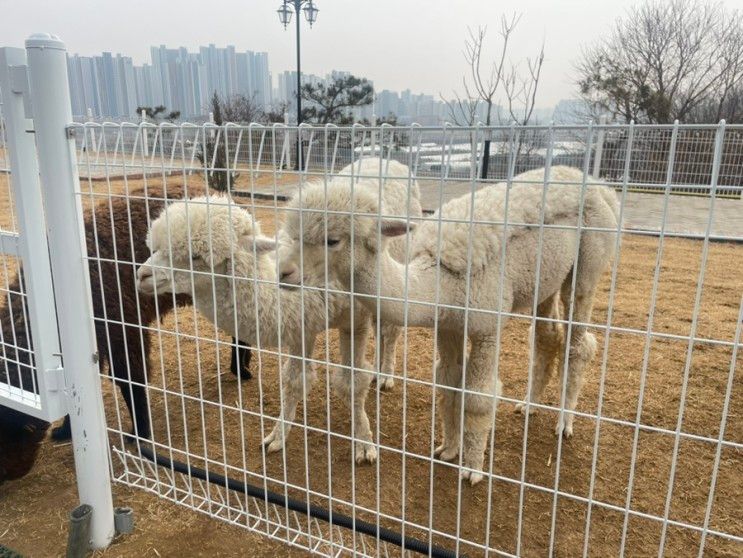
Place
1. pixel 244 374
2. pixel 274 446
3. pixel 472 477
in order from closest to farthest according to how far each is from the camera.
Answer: pixel 472 477
pixel 274 446
pixel 244 374

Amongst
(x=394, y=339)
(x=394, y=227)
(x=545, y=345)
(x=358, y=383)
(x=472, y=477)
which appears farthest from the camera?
(x=394, y=339)

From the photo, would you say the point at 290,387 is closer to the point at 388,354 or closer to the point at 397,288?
the point at 388,354

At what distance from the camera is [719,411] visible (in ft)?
12.3

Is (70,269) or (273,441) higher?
(70,269)

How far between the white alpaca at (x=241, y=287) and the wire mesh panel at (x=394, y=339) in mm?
12

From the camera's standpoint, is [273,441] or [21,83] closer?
[21,83]

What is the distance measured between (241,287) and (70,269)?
77 cm

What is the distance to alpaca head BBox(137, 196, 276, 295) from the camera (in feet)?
8.06

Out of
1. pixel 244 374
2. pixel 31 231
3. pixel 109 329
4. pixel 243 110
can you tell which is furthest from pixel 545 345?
pixel 243 110

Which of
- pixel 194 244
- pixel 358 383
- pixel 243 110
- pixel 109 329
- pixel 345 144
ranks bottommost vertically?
pixel 358 383

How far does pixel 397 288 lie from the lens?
2.33 meters

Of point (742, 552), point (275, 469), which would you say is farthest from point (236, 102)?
point (742, 552)

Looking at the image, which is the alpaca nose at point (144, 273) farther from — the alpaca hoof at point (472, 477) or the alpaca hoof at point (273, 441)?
the alpaca hoof at point (472, 477)

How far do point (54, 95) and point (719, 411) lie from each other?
429 centimetres
